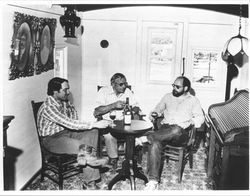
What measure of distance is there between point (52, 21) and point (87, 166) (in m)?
2.03

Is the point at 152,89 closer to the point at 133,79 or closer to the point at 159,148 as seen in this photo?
the point at 133,79

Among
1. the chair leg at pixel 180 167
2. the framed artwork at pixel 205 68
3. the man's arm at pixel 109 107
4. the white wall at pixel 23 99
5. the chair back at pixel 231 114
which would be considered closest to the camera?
the white wall at pixel 23 99

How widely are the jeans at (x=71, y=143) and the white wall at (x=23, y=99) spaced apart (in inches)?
11.7

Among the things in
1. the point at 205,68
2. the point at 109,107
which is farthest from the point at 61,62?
the point at 205,68

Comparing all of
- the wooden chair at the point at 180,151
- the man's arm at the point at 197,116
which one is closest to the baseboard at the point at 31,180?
the wooden chair at the point at 180,151

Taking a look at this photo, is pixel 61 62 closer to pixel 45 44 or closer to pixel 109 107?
pixel 45 44

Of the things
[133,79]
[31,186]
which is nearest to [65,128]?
[31,186]

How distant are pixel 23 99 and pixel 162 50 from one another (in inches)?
128

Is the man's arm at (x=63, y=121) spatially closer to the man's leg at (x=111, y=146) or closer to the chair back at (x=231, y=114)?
the man's leg at (x=111, y=146)

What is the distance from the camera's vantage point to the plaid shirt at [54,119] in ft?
11.2

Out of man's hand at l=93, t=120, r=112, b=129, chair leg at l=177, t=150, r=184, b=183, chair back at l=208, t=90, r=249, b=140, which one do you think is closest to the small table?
man's hand at l=93, t=120, r=112, b=129

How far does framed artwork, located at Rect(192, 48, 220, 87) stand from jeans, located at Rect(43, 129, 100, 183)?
3.02 meters

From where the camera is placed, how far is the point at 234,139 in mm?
2900

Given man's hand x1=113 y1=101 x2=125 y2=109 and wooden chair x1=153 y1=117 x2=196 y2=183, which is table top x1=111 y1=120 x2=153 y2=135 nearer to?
man's hand x1=113 y1=101 x2=125 y2=109
